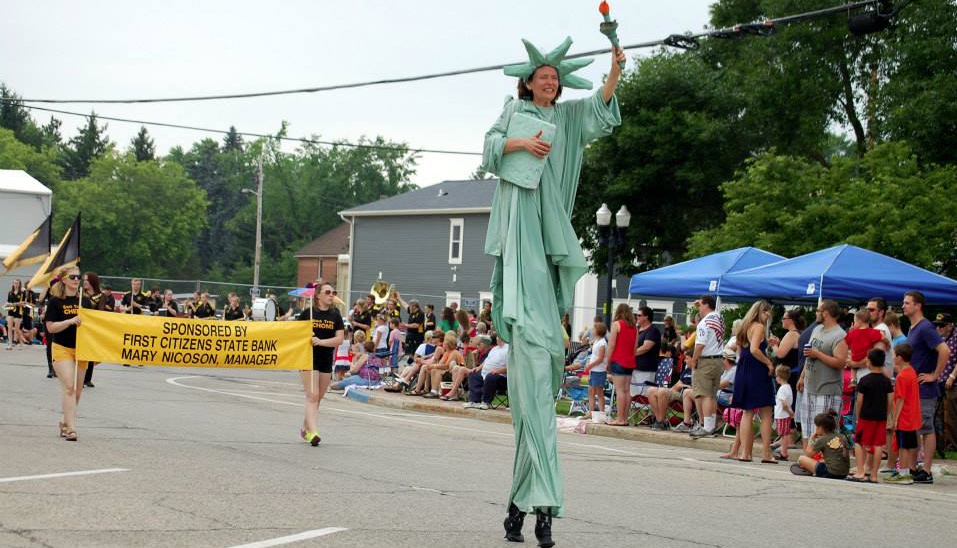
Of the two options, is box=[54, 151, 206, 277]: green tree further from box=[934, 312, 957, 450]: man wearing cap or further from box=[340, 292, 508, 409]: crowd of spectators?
box=[934, 312, 957, 450]: man wearing cap

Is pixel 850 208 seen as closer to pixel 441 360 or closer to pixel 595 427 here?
pixel 441 360

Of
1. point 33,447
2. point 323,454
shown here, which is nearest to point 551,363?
point 323,454

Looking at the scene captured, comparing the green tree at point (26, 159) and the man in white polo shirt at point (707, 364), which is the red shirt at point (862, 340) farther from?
the green tree at point (26, 159)

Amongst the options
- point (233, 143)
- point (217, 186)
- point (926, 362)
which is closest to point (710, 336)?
point (926, 362)

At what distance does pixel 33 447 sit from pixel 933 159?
1087 inches

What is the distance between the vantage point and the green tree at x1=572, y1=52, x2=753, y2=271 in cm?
3922

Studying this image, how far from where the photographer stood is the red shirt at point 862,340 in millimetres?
13727

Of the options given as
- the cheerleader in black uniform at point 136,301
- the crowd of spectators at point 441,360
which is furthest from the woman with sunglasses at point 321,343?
the cheerleader in black uniform at point 136,301

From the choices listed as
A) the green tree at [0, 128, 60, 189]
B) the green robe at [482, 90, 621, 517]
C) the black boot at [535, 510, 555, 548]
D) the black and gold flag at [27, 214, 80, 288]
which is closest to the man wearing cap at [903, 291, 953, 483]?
the green robe at [482, 90, 621, 517]

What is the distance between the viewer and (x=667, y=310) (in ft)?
170

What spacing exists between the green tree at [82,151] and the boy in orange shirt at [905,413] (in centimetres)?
9941

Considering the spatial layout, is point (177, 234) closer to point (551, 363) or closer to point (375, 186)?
point (375, 186)

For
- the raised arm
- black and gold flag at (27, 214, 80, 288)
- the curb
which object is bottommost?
the curb

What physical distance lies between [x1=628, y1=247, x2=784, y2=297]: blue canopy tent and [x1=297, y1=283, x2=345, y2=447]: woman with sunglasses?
25.5 feet
